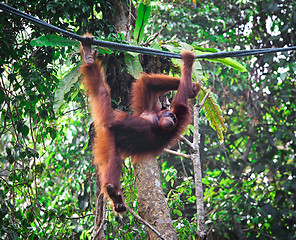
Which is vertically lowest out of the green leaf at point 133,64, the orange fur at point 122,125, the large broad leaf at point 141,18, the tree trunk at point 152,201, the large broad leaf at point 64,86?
the tree trunk at point 152,201

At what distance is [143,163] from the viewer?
3715 millimetres

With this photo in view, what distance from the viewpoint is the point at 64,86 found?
3.38 meters

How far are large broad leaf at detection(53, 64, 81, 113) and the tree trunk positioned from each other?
3.18 feet

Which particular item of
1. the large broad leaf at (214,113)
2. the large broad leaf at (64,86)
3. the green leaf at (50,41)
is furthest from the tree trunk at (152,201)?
the green leaf at (50,41)

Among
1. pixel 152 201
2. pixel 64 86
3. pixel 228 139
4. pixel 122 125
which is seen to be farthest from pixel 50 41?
pixel 228 139

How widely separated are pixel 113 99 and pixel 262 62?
405 centimetres

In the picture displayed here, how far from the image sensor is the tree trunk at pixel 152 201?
3.37 meters

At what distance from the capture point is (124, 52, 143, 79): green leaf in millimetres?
3485

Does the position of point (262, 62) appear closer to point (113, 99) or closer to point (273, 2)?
point (273, 2)

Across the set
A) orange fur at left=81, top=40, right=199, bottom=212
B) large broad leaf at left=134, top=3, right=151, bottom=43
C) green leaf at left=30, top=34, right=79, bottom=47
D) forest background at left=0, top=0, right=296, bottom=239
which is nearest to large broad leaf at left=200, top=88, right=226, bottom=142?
orange fur at left=81, top=40, right=199, bottom=212

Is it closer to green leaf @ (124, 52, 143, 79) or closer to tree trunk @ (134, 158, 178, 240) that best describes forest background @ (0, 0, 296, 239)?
tree trunk @ (134, 158, 178, 240)

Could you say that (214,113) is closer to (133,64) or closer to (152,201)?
(133,64)

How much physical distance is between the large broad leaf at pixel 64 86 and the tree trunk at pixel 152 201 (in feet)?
3.18

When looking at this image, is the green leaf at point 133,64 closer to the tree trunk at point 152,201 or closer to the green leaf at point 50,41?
the green leaf at point 50,41
